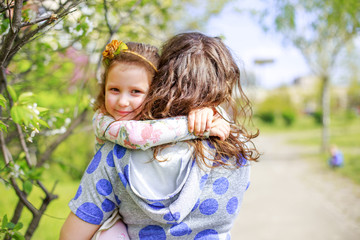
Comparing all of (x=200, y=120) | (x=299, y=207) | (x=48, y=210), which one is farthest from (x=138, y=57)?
(x=299, y=207)

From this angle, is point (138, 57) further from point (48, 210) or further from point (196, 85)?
point (48, 210)

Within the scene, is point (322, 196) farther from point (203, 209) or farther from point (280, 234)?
point (203, 209)

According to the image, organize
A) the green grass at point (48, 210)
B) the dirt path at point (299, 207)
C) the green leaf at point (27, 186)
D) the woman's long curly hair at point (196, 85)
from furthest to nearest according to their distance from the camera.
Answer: the dirt path at point (299, 207) → the green grass at point (48, 210) → the green leaf at point (27, 186) → the woman's long curly hair at point (196, 85)

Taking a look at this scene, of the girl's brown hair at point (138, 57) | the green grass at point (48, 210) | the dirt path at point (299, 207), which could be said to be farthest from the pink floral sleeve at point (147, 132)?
the dirt path at point (299, 207)

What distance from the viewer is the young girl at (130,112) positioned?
1.27 m

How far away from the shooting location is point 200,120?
4.31 ft

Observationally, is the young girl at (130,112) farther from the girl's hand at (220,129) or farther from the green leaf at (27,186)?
the green leaf at (27,186)

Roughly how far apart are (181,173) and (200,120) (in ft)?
0.69

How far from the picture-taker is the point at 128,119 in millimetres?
1402

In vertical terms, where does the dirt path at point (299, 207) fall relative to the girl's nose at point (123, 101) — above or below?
below

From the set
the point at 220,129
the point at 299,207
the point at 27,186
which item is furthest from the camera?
the point at 299,207

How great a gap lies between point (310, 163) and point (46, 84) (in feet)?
28.7

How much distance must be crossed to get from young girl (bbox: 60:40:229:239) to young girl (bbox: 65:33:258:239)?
4 cm

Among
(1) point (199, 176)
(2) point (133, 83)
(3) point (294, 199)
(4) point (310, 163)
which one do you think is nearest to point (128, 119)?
(2) point (133, 83)
